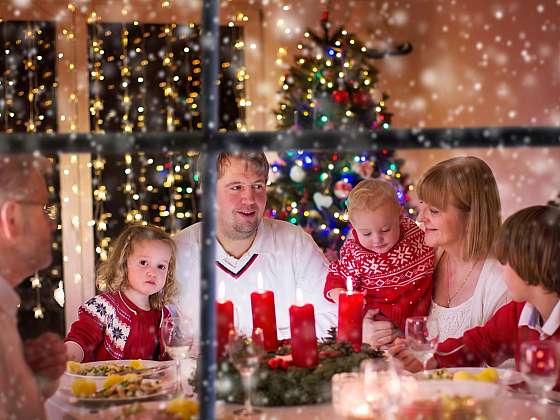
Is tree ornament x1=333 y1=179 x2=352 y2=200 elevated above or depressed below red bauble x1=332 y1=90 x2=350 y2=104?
below

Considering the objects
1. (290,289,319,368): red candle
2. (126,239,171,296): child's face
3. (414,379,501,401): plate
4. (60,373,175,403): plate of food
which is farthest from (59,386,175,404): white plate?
(126,239,171,296): child's face

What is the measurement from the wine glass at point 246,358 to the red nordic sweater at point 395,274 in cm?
95

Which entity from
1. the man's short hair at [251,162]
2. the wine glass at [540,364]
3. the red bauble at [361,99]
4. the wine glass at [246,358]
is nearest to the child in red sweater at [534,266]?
the wine glass at [540,364]

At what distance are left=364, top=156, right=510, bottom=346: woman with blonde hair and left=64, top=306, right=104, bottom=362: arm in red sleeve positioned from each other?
728 millimetres

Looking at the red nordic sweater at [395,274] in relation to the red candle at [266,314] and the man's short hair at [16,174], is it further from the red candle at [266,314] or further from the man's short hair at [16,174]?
the man's short hair at [16,174]

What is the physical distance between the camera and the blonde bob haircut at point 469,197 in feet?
6.99

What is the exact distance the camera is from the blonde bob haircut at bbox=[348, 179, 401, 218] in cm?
227

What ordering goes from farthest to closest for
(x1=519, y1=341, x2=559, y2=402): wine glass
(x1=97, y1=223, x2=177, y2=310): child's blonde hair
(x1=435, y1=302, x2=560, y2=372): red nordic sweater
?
1. (x1=97, y1=223, x2=177, y2=310): child's blonde hair
2. (x1=435, y1=302, x2=560, y2=372): red nordic sweater
3. (x1=519, y1=341, x2=559, y2=402): wine glass

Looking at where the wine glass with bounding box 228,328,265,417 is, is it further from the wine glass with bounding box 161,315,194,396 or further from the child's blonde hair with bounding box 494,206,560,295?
the child's blonde hair with bounding box 494,206,560,295

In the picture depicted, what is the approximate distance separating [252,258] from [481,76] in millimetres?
2695

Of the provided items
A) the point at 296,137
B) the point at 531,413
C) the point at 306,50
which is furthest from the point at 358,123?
the point at 296,137

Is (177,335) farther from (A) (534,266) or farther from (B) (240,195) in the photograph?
(B) (240,195)

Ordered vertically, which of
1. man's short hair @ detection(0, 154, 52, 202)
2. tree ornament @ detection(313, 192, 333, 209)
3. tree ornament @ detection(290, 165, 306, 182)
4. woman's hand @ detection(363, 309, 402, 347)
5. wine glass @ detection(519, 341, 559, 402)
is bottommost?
woman's hand @ detection(363, 309, 402, 347)

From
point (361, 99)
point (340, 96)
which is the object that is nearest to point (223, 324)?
point (340, 96)
